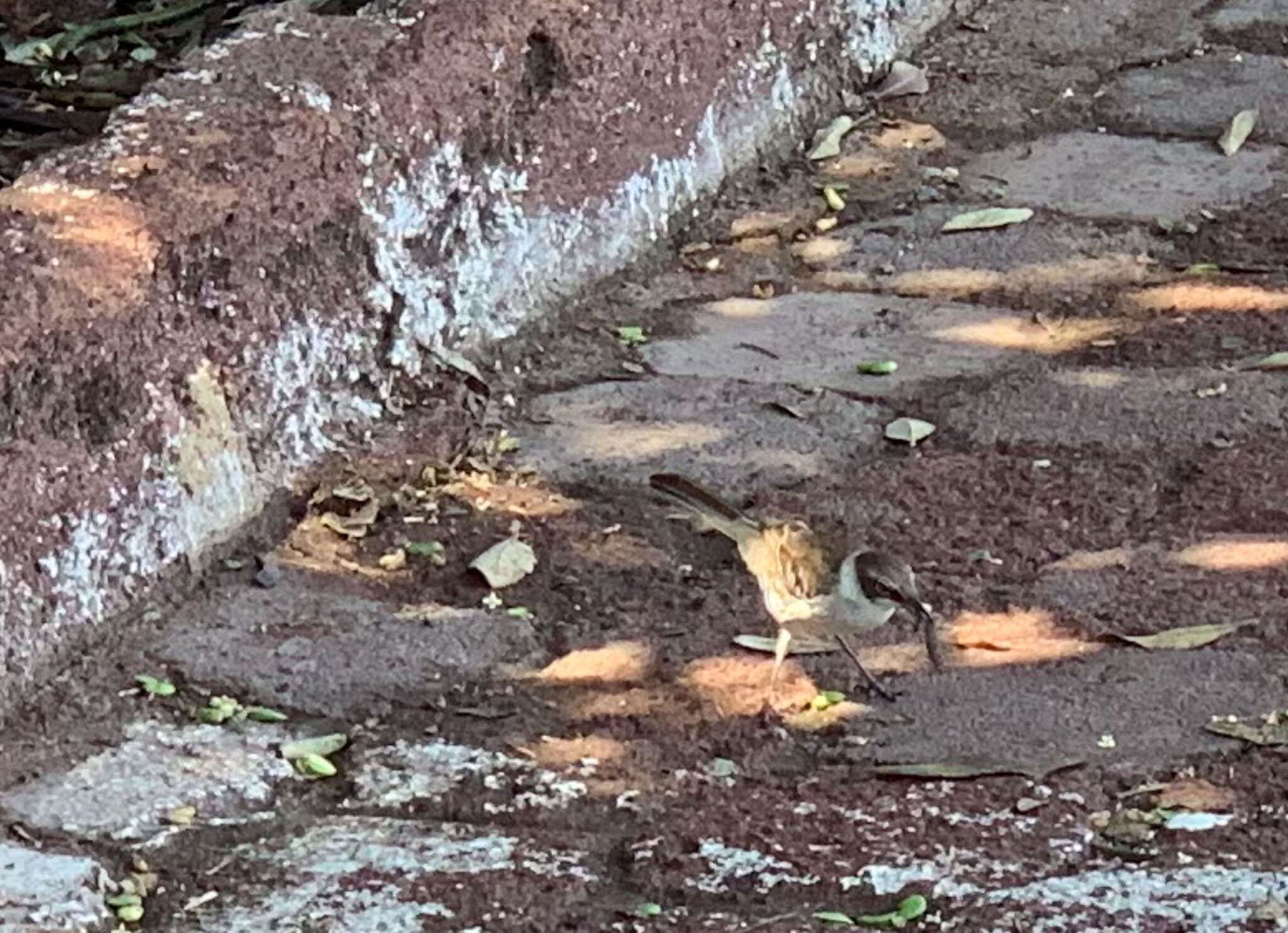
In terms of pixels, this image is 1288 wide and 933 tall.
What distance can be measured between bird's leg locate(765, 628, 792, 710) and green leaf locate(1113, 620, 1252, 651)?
0.34 meters

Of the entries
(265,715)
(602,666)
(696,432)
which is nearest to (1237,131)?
(696,432)

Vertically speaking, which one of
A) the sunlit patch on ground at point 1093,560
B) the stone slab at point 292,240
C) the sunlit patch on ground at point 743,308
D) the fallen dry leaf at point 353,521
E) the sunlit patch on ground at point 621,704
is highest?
the stone slab at point 292,240

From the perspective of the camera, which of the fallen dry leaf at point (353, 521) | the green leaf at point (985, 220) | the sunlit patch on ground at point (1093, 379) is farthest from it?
the green leaf at point (985, 220)

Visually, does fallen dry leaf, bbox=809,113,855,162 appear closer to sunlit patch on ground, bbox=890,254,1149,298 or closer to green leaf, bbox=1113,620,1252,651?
sunlit patch on ground, bbox=890,254,1149,298

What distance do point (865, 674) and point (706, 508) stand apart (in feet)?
0.98

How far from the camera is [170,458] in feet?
8.66

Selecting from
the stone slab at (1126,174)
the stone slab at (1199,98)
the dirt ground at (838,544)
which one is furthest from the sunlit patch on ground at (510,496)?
the stone slab at (1199,98)

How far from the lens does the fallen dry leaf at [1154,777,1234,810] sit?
2.20 metres

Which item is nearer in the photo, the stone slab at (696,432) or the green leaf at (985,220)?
the stone slab at (696,432)

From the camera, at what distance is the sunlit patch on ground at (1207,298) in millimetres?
3314

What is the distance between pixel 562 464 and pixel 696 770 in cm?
70

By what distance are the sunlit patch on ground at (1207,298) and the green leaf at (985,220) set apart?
0.29m

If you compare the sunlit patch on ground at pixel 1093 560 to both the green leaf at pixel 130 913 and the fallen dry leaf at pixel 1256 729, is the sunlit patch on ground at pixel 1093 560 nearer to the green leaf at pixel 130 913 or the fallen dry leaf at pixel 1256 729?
the fallen dry leaf at pixel 1256 729

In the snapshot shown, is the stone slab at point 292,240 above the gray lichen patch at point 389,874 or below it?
above
